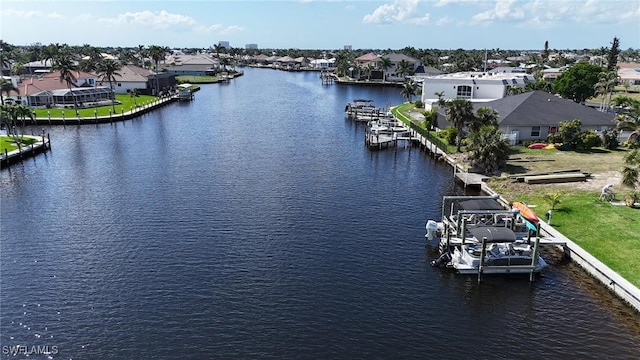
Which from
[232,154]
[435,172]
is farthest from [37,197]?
[435,172]

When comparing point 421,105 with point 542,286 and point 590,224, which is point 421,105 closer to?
point 590,224

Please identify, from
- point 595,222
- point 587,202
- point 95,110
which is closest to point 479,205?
point 595,222

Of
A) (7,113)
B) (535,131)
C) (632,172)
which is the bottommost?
(632,172)

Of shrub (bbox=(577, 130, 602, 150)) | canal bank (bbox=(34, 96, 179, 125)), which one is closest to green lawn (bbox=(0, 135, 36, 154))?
canal bank (bbox=(34, 96, 179, 125))

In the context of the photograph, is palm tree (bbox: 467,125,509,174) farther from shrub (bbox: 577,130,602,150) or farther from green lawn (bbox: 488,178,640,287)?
shrub (bbox: 577,130,602,150)

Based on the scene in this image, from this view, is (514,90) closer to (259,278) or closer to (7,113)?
(259,278)

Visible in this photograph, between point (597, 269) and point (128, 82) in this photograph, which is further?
point (128, 82)

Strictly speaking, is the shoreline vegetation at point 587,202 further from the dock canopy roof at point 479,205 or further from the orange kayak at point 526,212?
the dock canopy roof at point 479,205
